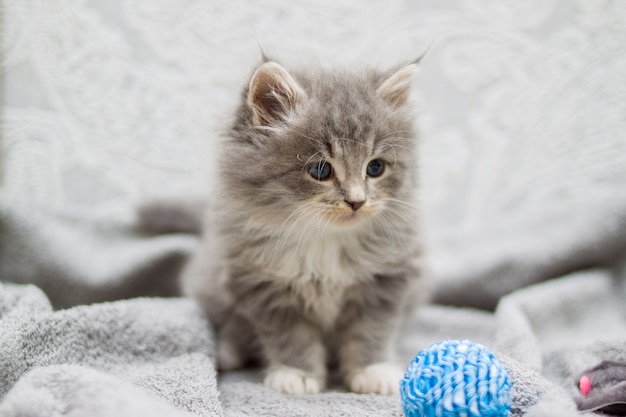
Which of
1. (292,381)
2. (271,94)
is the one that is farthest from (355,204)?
(292,381)

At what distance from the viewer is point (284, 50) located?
5.61 ft

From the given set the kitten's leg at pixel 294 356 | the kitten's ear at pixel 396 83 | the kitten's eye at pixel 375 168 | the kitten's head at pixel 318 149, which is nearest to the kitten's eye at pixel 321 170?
the kitten's head at pixel 318 149

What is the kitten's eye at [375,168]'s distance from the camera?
48.5 inches

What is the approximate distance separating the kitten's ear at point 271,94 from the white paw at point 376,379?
24.5 inches

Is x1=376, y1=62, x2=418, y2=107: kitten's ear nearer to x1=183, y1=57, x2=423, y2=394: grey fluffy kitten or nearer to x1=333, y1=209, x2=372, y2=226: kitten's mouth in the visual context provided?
x1=183, y1=57, x2=423, y2=394: grey fluffy kitten

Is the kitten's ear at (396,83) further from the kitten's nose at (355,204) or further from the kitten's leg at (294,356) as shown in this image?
the kitten's leg at (294,356)

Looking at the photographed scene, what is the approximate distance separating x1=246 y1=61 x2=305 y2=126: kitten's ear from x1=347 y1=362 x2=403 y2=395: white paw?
2.04 feet

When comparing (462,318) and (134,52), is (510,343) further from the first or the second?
(134,52)

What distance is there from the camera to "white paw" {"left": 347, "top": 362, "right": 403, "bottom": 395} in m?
1.21

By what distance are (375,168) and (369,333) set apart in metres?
0.40

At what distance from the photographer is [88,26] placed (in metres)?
1.73

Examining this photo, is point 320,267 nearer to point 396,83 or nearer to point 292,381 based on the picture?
point 292,381

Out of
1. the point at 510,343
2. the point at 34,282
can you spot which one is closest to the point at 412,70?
the point at 510,343

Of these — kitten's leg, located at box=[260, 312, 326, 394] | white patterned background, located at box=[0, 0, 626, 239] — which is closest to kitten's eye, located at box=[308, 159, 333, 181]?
kitten's leg, located at box=[260, 312, 326, 394]
